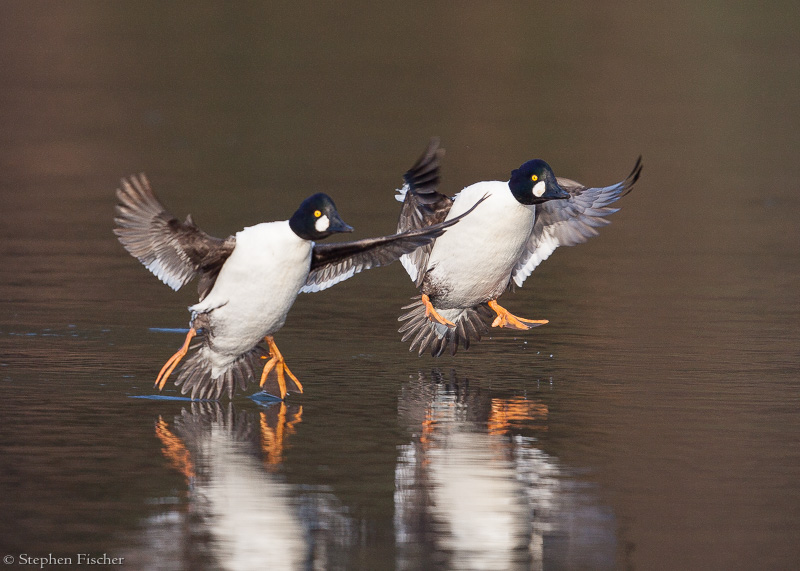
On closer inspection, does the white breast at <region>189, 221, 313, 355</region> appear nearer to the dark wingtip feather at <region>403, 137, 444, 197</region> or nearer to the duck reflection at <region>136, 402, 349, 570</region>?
the duck reflection at <region>136, 402, 349, 570</region>

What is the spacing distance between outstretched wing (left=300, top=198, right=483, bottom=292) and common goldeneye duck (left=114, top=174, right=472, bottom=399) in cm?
2

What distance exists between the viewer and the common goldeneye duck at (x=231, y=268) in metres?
9.03

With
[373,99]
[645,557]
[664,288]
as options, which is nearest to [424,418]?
[645,557]

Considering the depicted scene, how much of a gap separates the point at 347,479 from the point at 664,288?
21.4ft

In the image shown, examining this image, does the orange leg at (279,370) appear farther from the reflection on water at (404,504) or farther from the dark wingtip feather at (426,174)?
the dark wingtip feather at (426,174)

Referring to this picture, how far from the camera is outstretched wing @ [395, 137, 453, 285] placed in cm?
1075

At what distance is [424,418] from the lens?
29.1 feet

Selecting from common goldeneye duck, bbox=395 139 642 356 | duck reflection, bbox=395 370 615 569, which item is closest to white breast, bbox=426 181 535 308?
common goldeneye duck, bbox=395 139 642 356

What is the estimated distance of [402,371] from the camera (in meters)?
10.3

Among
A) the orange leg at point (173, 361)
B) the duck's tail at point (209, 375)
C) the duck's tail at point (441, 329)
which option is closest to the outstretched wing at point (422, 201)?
the duck's tail at point (441, 329)

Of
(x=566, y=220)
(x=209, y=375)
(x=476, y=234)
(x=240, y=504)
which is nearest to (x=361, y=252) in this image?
(x=476, y=234)

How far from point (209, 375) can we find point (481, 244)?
7.99 feet

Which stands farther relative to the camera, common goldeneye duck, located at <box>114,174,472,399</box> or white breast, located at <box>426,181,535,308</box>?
white breast, located at <box>426,181,535,308</box>

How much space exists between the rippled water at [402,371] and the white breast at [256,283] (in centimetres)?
51
